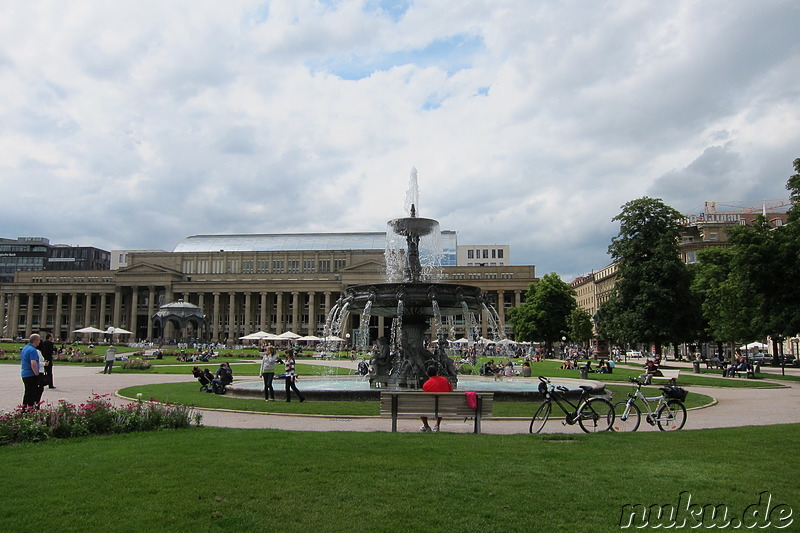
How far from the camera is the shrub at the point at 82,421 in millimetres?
10977

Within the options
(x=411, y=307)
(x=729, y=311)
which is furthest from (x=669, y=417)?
(x=729, y=311)

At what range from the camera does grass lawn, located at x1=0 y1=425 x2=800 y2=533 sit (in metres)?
6.46

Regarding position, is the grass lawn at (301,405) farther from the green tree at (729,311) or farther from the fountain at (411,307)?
the green tree at (729,311)

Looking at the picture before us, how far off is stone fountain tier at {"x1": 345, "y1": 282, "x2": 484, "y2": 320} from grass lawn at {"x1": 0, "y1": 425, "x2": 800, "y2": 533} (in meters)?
10.6

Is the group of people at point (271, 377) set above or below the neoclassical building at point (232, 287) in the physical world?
below

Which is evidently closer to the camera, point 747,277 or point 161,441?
point 161,441

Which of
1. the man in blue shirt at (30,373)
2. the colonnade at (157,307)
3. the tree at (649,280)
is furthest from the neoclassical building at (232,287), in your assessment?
the man in blue shirt at (30,373)

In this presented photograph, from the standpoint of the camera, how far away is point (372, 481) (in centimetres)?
791

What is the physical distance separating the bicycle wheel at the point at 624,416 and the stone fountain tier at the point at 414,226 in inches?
468

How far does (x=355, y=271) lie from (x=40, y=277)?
7564 cm

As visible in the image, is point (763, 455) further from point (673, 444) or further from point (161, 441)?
point (161, 441)

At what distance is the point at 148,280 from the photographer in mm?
129875

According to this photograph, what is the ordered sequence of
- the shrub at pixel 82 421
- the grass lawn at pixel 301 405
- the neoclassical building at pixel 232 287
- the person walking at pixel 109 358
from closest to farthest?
the shrub at pixel 82 421 < the grass lawn at pixel 301 405 < the person walking at pixel 109 358 < the neoclassical building at pixel 232 287

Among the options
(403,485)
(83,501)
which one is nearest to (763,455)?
(403,485)
